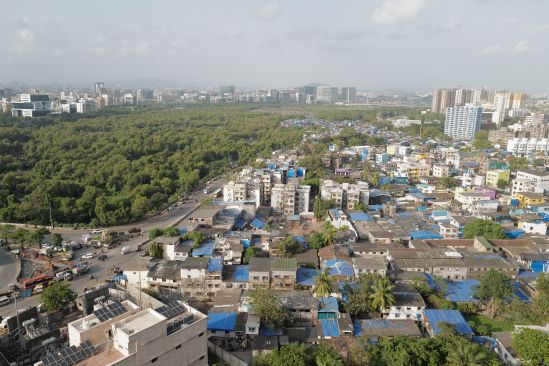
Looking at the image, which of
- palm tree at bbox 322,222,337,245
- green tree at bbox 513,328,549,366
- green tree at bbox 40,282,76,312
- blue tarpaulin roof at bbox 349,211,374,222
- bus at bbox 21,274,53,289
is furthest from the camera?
blue tarpaulin roof at bbox 349,211,374,222

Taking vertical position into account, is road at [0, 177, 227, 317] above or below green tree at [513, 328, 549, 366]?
below

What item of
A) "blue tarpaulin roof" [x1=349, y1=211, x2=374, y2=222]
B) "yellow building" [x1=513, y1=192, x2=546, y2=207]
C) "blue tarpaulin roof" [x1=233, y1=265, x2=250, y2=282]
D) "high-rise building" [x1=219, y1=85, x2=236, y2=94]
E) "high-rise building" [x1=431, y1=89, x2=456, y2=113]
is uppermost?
"high-rise building" [x1=219, y1=85, x2=236, y2=94]

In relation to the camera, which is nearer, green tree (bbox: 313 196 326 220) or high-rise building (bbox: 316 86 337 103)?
green tree (bbox: 313 196 326 220)

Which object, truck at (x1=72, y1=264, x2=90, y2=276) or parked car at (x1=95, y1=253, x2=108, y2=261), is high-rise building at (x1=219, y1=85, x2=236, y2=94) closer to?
parked car at (x1=95, y1=253, x2=108, y2=261)

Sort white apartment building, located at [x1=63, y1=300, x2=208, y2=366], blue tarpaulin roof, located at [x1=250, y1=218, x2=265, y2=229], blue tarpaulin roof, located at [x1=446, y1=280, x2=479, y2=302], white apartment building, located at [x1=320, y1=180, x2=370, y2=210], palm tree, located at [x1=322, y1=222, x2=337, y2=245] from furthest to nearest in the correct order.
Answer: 1. white apartment building, located at [x1=320, y1=180, x2=370, y2=210]
2. blue tarpaulin roof, located at [x1=250, y1=218, x2=265, y2=229]
3. palm tree, located at [x1=322, y1=222, x2=337, y2=245]
4. blue tarpaulin roof, located at [x1=446, y1=280, x2=479, y2=302]
5. white apartment building, located at [x1=63, y1=300, x2=208, y2=366]

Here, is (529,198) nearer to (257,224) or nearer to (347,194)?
(347,194)

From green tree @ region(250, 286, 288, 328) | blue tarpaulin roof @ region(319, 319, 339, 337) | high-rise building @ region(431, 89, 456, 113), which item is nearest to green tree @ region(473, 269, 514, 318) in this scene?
blue tarpaulin roof @ region(319, 319, 339, 337)
